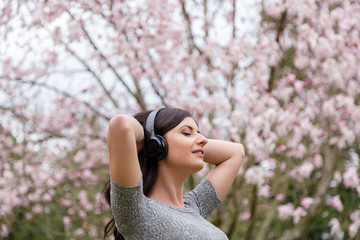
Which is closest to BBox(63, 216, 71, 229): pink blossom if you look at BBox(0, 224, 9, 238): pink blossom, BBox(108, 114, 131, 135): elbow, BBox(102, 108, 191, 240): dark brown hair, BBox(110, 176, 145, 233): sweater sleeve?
BBox(0, 224, 9, 238): pink blossom

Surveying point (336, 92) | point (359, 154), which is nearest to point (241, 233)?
point (359, 154)

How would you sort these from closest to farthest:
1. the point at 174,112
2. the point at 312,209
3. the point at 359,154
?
the point at 174,112, the point at 312,209, the point at 359,154

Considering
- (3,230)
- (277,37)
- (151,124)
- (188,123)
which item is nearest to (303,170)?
(277,37)

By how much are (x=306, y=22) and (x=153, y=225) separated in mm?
4239

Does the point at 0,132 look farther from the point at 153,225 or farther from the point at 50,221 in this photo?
the point at 153,225

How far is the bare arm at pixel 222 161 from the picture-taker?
78.4 inches

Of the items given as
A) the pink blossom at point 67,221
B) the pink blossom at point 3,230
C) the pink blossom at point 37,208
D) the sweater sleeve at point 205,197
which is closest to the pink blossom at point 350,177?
the sweater sleeve at point 205,197

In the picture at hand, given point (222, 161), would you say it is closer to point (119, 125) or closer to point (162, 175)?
point (162, 175)

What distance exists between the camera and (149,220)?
1541 mm

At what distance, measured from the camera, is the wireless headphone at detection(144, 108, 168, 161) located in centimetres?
165

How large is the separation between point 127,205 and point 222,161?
646mm

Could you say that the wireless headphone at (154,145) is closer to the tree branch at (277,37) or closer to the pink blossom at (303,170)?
the tree branch at (277,37)

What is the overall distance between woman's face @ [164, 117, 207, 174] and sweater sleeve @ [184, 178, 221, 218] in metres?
0.26

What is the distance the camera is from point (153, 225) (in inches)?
60.6
